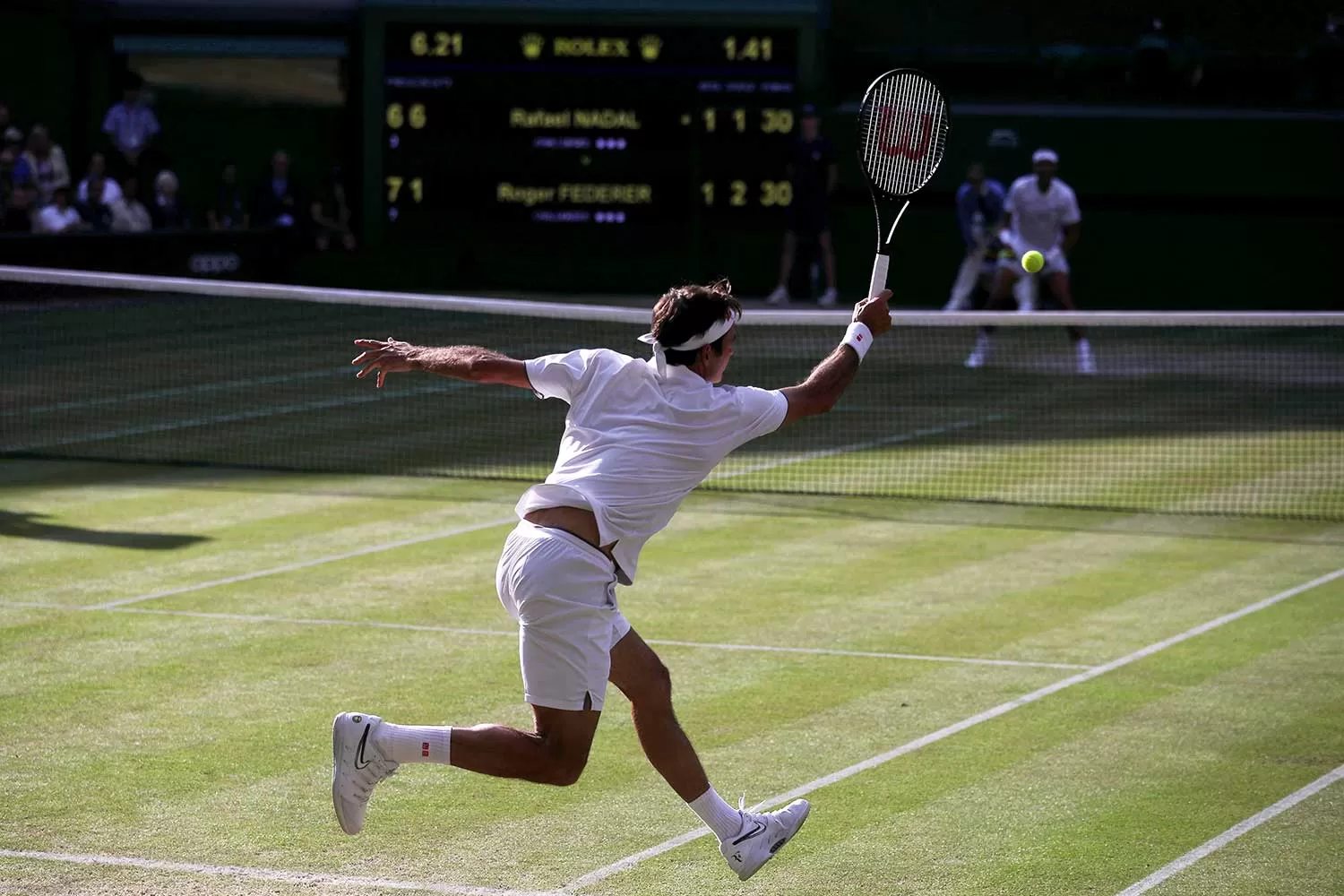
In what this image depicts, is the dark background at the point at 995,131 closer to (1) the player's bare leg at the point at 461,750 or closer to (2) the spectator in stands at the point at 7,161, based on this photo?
(2) the spectator in stands at the point at 7,161

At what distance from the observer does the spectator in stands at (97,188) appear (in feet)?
87.0

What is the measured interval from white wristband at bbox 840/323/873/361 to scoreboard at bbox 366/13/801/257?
67.9 ft

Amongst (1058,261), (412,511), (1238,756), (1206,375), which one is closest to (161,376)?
(412,511)

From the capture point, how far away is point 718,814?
6.05 metres

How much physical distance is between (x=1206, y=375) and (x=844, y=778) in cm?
1455

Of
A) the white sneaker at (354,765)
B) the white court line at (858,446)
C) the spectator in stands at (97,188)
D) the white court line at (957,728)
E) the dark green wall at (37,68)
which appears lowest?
the white court line at (858,446)

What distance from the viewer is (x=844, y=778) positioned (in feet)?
24.4

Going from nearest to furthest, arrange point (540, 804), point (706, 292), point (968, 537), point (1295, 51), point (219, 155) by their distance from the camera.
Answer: point (706, 292) → point (540, 804) → point (968, 537) → point (1295, 51) → point (219, 155)

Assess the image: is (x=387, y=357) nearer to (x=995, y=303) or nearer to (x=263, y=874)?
(x=263, y=874)

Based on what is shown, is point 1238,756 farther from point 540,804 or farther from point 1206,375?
point 1206,375

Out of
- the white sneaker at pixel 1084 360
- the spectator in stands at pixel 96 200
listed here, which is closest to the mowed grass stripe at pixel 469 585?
the white sneaker at pixel 1084 360

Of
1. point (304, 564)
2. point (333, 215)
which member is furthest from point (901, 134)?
point (333, 215)

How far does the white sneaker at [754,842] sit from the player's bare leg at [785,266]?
849 inches

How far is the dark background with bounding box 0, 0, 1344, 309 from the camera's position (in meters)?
27.4
